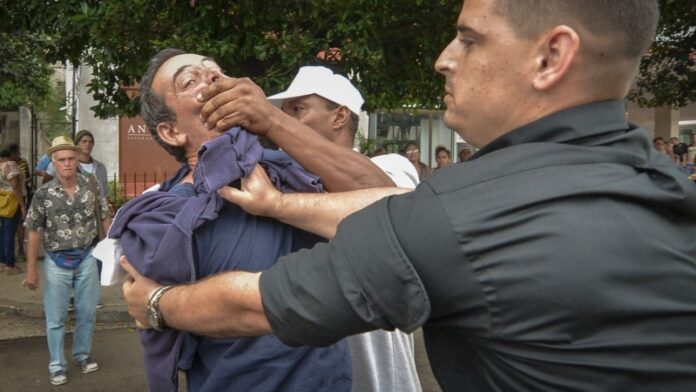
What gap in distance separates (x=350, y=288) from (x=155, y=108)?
1.13m

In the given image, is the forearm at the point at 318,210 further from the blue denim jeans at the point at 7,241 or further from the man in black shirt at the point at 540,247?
the blue denim jeans at the point at 7,241

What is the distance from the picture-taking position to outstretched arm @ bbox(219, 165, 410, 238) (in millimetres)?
1681

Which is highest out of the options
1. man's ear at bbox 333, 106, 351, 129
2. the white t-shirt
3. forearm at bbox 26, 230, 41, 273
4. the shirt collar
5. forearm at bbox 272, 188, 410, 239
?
the shirt collar

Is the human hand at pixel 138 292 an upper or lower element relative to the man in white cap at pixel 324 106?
lower

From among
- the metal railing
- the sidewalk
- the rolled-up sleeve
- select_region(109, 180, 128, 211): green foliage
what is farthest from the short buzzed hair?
the metal railing

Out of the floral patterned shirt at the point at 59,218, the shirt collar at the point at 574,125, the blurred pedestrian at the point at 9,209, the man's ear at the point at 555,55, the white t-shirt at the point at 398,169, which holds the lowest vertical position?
the blurred pedestrian at the point at 9,209

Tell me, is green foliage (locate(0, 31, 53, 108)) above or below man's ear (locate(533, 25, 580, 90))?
below

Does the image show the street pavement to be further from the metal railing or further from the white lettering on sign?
the white lettering on sign

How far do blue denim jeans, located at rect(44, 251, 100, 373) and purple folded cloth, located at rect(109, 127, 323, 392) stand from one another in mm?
4267

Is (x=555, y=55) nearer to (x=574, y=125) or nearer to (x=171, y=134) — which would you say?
(x=574, y=125)

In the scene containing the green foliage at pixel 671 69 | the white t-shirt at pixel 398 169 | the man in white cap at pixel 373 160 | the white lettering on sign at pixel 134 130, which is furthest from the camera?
the white lettering on sign at pixel 134 130

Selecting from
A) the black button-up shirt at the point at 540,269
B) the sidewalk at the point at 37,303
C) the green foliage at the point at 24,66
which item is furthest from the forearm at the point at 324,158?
the green foliage at the point at 24,66

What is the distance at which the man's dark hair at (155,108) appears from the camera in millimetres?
2008

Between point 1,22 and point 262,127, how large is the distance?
565 cm
